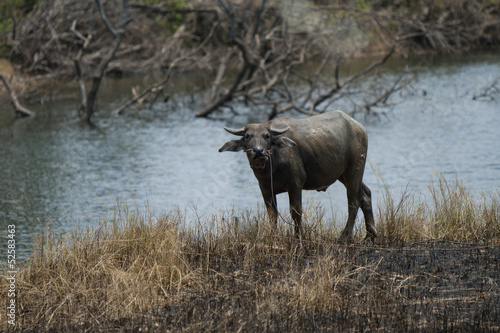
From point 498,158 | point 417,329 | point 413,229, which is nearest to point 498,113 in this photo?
point 498,158

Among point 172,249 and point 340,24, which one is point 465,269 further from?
point 340,24

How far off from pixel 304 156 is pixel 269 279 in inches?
60.2

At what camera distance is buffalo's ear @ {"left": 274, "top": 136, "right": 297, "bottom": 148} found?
6.90 metres

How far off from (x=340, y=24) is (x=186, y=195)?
41.4 feet

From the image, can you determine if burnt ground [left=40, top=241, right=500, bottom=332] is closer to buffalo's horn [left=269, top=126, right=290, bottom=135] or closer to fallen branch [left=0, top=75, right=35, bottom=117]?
buffalo's horn [left=269, top=126, right=290, bottom=135]

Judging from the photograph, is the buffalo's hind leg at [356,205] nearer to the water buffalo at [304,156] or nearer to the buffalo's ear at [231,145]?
the water buffalo at [304,156]

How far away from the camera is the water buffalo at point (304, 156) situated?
6.89 m

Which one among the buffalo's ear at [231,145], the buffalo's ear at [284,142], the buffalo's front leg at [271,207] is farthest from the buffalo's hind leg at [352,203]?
the buffalo's ear at [231,145]

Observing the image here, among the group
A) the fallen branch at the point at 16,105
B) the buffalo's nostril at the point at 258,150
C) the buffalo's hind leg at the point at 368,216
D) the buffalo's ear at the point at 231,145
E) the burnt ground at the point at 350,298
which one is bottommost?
the burnt ground at the point at 350,298

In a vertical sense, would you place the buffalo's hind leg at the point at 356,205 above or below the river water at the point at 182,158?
below

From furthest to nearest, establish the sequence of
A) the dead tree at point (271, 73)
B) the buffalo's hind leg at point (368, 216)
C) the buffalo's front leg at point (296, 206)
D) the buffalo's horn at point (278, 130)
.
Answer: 1. the dead tree at point (271, 73)
2. the buffalo's hind leg at point (368, 216)
3. the buffalo's front leg at point (296, 206)
4. the buffalo's horn at point (278, 130)

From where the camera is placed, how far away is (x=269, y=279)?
6477 mm

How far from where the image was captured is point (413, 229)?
7.90m

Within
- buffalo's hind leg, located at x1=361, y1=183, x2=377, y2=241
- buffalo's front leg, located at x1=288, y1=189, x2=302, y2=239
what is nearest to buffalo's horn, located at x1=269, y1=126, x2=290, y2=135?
buffalo's front leg, located at x1=288, y1=189, x2=302, y2=239
